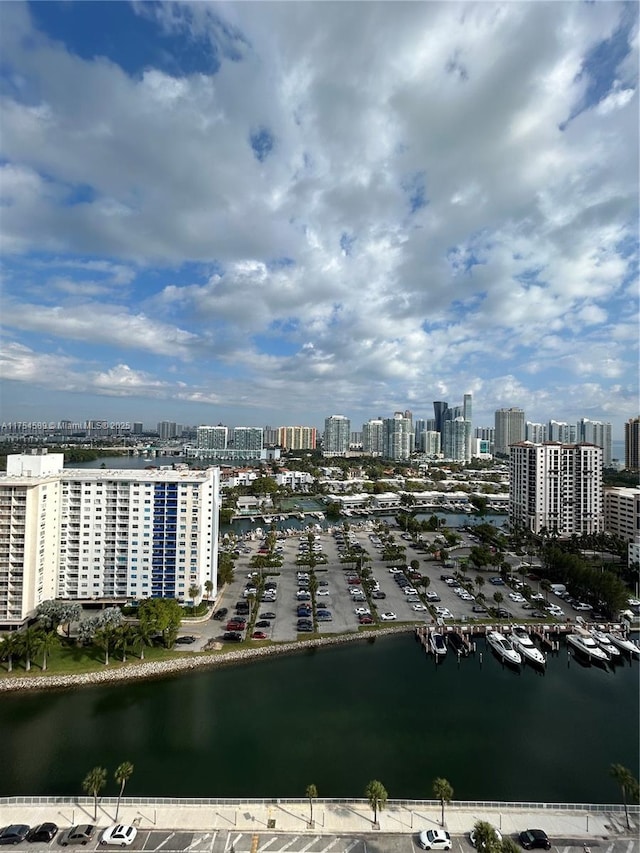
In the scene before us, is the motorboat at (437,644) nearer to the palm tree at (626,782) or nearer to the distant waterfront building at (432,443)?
the palm tree at (626,782)

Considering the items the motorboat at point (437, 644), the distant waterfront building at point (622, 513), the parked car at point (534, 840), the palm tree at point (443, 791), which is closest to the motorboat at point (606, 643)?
the motorboat at point (437, 644)

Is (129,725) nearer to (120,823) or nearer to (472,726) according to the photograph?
(120,823)


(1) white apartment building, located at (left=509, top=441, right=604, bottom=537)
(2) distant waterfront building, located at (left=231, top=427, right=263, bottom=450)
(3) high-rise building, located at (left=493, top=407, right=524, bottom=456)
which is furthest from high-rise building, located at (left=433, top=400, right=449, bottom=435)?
(1) white apartment building, located at (left=509, top=441, right=604, bottom=537)

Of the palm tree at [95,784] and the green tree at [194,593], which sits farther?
the green tree at [194,593]

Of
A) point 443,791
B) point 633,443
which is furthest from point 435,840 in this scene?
point 633,443

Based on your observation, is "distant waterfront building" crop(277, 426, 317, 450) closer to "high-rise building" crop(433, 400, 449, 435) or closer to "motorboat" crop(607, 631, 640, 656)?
"high-rise building" crop(433, 400, 449, 435)

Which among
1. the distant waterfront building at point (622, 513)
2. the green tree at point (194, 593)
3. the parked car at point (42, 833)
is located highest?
the distant waterfront building at point (622, 513)

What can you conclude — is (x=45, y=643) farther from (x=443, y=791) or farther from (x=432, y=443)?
(x=432, y=443)

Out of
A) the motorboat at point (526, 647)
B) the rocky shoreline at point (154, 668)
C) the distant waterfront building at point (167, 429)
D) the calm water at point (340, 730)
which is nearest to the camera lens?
the calm water at point (340, 730)
